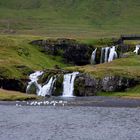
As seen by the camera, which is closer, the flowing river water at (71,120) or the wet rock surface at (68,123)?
the wet rock surface at (68,123)

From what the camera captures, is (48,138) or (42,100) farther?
(42,100)

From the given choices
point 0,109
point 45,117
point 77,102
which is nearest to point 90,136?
point 45,117

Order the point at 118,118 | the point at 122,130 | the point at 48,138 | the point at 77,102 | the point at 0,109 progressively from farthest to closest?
the point at 77,102 < the point at 0,109 < the point at 118,118 < the point at 122,130 < the point at 48,138

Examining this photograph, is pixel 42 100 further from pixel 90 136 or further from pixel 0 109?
pixel 90 136

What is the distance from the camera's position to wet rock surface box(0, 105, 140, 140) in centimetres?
11781

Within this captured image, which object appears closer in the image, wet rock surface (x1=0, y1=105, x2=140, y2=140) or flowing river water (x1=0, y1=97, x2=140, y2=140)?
wet rock surface (x1=0, y1=105, x2=140, y2=140)

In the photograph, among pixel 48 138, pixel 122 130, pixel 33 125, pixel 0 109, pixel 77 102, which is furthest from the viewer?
pixel 77 102

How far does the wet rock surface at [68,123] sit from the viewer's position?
117812 millimetres

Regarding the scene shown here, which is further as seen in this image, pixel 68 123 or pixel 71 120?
pixel 71 120

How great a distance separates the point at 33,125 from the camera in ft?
436

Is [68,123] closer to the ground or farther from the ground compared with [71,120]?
closer to the ground

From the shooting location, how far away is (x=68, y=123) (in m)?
135

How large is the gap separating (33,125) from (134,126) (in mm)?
21805

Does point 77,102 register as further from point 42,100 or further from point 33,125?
point 33,125
